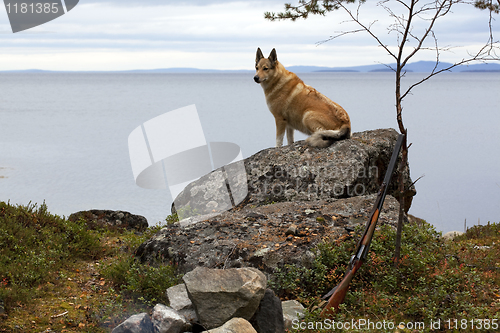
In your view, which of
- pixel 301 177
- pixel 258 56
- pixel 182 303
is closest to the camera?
pixel 182 303

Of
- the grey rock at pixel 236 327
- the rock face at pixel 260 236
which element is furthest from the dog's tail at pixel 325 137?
the grey rock at pixel 236 327

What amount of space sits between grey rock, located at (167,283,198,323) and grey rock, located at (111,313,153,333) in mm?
387

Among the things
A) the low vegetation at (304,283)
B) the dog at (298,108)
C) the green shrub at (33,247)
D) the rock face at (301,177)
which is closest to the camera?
the low vegetation at (304,283)

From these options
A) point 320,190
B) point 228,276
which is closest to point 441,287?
point 228,276

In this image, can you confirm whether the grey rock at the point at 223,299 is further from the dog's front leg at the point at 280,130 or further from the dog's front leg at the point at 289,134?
the dog's front leg at the point at 289,134

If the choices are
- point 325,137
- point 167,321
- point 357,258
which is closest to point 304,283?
point 357,258

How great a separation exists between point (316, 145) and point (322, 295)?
4.63m

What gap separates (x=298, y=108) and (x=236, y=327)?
675 centimetres

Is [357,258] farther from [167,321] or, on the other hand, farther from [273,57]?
Result: [273,57]

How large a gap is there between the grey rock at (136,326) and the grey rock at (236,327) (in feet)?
2.18

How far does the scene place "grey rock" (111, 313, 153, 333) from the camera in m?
4.38

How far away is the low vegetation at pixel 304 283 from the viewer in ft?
16.3

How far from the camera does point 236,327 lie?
432 cm

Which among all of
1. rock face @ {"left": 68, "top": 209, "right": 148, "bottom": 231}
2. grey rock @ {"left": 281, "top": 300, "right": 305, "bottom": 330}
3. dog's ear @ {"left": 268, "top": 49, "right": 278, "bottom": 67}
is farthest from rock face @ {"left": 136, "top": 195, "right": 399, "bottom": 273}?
dog's ear @ {"left": 268, "top": 49, "right": 278, "bottom": 67}
